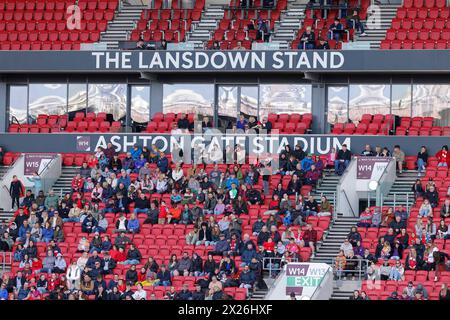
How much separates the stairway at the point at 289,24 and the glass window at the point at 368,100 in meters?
2.17

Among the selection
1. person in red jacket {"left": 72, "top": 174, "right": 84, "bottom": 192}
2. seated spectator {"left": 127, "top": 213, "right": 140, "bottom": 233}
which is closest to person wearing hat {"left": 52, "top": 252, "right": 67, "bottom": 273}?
seated spectator {"left": 127, "top": 213, "right": 140, "bottom": 233}

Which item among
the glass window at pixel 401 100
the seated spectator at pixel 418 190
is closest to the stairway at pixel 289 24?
the glass window at pixel 401 100

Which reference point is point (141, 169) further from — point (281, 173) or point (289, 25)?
point (289, 25)

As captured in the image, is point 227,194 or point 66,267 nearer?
point 66,267

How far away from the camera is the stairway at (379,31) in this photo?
2805 cm

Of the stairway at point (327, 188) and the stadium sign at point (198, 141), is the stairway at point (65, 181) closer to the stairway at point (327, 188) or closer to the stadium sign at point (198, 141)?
the stadium sign at point (198, 141)

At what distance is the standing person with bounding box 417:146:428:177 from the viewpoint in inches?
982

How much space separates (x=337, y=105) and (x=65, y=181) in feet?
25.0

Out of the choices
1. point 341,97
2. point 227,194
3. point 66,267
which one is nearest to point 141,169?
point 227,194

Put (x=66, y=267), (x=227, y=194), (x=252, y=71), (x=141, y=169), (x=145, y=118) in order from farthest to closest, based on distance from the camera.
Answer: (x=145, y=118), (x=252, y=71), (x=141, y=169), (x=227, y=194), (x=66, y=267)

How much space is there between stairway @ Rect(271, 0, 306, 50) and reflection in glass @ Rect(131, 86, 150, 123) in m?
4.07

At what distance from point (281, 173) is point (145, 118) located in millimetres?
6848

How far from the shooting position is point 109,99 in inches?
1214

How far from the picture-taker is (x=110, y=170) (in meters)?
26.2
